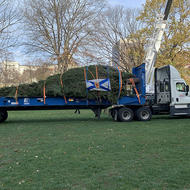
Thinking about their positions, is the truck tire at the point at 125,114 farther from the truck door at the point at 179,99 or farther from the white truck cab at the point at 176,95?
the truck door at the point at 179,99

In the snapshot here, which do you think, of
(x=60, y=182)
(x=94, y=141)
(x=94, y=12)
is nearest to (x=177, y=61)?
(x=94, y=12)

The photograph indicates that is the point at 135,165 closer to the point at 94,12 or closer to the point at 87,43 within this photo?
the point at 87,43

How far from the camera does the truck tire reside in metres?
15.3

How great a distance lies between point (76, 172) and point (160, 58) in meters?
21.6

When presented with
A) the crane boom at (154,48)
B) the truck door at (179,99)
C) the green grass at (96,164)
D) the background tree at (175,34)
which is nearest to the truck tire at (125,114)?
the truck door at (179,99)

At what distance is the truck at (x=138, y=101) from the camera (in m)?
14.4

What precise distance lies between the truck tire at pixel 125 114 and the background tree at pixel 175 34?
1103cm

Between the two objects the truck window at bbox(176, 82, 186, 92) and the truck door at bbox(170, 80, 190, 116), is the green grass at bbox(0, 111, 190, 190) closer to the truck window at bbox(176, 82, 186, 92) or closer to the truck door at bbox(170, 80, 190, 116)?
the truck door at bbox(170, 80, 190, 116)

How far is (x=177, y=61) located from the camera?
25.3m

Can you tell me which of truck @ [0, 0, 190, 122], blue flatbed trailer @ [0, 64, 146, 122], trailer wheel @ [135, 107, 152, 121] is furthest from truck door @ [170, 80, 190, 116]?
blue flatbed trailer @ [0, 64, 146, 122]

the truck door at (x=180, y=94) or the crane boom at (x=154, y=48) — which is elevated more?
the crane boom at (x=154, y=48)

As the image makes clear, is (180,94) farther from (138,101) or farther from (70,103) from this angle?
(70,103)

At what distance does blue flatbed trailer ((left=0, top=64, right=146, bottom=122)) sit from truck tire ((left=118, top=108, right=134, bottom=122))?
0.29m

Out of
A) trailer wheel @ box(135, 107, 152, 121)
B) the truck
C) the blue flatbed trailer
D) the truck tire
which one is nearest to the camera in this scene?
the blue flatbed trailer
